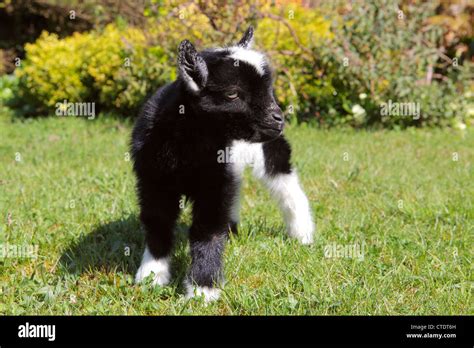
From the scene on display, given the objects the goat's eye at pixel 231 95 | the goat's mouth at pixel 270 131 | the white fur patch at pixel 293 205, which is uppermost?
the goat's eye at pixel 231 95

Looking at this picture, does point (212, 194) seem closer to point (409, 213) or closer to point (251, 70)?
point (251, 70)

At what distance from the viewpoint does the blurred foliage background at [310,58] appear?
9414mm

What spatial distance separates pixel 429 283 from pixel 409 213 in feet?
5.30

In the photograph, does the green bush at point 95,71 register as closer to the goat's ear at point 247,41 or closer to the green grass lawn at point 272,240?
the green grass lawn at point 272,240

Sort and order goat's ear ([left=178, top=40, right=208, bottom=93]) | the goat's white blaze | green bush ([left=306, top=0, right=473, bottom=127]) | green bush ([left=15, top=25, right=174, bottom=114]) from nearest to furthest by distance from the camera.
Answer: goat's ear ([left=178, top=40, right=208, bottom=93]), the goat's white blaze, green bush ([left=306, top=0, right=473, bottom=127]), green bush ([left=15, top=25, right=174, bottom=114])

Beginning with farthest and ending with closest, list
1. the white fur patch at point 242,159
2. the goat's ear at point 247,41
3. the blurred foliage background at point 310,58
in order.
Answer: the blurred foliage background at point 310,58 → the goat's ear at point 247,41 → the white fur patch at point 242,159

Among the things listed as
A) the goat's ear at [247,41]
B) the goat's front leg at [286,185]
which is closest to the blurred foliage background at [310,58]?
the goat's front leg at [286,185]

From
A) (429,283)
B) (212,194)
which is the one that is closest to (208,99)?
(212,194)

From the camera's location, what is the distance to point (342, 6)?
33.2ft

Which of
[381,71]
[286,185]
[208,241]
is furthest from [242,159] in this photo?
[381,71]

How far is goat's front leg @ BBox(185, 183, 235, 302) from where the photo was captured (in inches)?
143

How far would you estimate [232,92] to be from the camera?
137 inches

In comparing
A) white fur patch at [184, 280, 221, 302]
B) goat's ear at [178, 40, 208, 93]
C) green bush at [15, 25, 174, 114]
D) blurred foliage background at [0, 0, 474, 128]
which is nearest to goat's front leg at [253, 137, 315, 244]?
white fur patch at [184, 280, 221, 302]

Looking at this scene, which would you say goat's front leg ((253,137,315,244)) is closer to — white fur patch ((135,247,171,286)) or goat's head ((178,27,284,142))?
goat's head ((178,27,284,142))
